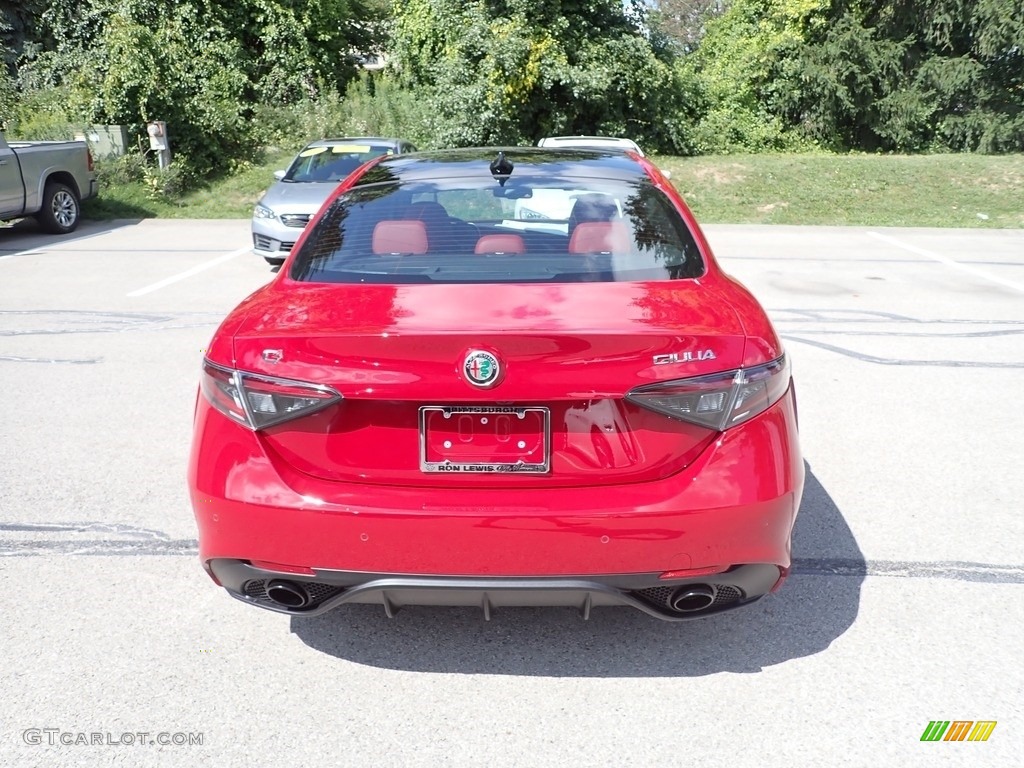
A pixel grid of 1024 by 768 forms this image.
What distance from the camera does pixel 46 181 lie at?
1491cm

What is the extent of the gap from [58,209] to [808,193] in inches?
534

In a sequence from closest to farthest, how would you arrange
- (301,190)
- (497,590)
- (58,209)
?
(497,590)
(301,190)
(58,209)

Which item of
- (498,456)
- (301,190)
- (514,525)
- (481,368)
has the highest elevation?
(481,368)

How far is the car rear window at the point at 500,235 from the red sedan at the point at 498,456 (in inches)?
13.9

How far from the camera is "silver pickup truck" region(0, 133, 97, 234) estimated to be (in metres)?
13.9

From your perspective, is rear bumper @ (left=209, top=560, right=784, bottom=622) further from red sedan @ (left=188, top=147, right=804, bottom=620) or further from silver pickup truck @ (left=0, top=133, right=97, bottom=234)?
silver pickup truck @ (left=0, top=133, right=97, bottom=234)

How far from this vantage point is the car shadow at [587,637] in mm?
3201

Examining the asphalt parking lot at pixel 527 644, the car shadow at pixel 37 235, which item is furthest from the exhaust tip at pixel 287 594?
the car shadow at pixel 37 235

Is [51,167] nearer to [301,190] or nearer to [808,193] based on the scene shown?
[301,190]

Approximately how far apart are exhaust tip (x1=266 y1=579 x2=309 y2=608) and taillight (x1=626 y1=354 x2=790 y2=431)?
3.82 feet

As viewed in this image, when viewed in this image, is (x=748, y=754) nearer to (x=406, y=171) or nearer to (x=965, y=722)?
(x=965, y=722)

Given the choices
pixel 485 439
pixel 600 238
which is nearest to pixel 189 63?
pixel 600 238

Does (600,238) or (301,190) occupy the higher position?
(600,238)

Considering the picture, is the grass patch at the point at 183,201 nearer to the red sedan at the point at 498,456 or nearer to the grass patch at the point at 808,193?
the grass patch at the point at 808,193
